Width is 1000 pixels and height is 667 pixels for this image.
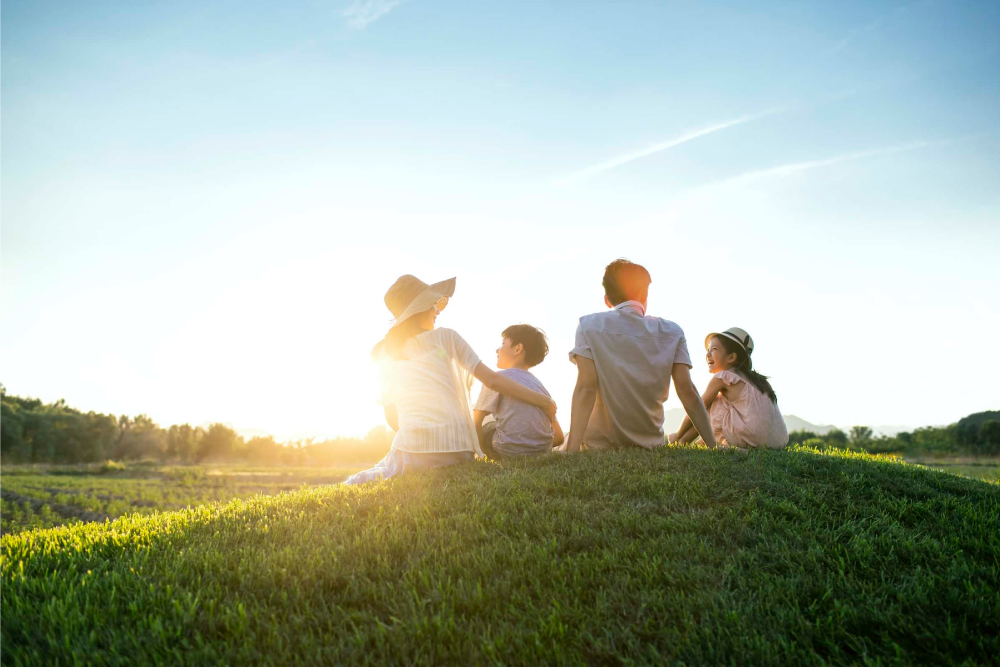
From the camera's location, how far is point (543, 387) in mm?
6602

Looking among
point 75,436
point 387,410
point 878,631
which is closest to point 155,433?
point 75,436

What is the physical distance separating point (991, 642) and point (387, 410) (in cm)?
541

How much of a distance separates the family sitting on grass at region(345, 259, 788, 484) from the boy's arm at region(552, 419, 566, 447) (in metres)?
0.02

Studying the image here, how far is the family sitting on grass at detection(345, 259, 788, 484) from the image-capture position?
6094mm

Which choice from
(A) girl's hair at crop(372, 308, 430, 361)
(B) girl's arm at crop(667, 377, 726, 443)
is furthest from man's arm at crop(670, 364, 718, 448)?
(A) girl's hair at crop(372, 308, 430, 361)

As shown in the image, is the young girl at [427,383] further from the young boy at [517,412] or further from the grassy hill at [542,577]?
the grassy hill at [542,577]

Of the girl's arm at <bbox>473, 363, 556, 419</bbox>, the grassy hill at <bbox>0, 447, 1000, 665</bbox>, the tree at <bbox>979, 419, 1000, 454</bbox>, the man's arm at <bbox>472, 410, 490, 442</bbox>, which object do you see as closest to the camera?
the grassy hill at <bbox>0, 447, 1000, 665</bbox>

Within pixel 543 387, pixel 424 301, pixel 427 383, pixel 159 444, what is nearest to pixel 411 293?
pixel 424 301

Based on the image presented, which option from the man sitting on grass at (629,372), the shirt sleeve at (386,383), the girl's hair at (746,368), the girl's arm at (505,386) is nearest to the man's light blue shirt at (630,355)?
the man sitting on grass at (629,372)

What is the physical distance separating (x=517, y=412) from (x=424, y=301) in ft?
5.53

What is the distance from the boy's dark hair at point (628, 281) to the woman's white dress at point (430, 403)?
6.62ft

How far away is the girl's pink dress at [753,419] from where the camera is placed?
23.2 ft

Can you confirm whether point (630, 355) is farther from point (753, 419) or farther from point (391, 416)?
point (391, 416)

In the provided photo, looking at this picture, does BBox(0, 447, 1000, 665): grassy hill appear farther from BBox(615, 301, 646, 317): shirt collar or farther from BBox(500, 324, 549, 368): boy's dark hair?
BBox(615, 301, 646, 317): shirt collar
